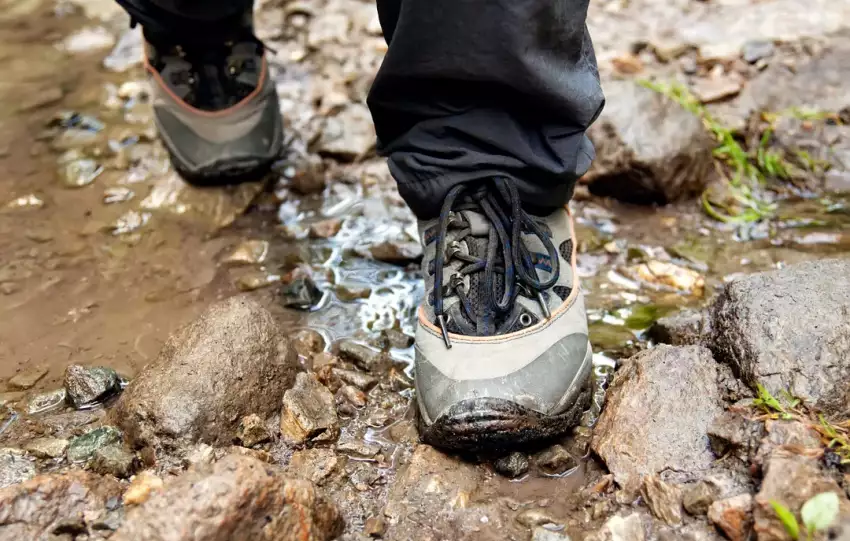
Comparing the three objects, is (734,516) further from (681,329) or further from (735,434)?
(681,329)

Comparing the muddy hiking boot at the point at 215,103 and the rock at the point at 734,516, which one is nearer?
the rock at the point at 734,516

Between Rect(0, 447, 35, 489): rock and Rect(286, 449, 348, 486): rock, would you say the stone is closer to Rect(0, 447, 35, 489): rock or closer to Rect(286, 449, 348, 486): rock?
Rect(0, 447, 35, 489): rock

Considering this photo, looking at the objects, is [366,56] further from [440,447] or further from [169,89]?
[440,447]

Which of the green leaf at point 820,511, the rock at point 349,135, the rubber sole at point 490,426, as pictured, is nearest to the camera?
the green leaf at point 820,511

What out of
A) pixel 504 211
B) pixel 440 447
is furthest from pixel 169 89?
pixel 440 447

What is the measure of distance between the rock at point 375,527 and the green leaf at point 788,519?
71cm

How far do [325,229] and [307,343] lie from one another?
1.88 feet

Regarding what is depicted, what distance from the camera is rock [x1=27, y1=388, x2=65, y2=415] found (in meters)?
1.69

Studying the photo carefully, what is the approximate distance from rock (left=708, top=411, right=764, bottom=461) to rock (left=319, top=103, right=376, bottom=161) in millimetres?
1696

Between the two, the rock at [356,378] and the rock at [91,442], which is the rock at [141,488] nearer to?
the rock at [91,442]

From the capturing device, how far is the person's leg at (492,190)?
4.78ft

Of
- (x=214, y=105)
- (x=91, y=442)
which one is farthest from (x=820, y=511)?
(x=214, y=105)

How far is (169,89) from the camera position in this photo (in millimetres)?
2547

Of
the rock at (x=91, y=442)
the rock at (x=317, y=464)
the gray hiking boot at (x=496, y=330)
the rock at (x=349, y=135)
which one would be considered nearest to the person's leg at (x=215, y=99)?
the rock at (x=349, y=135)
